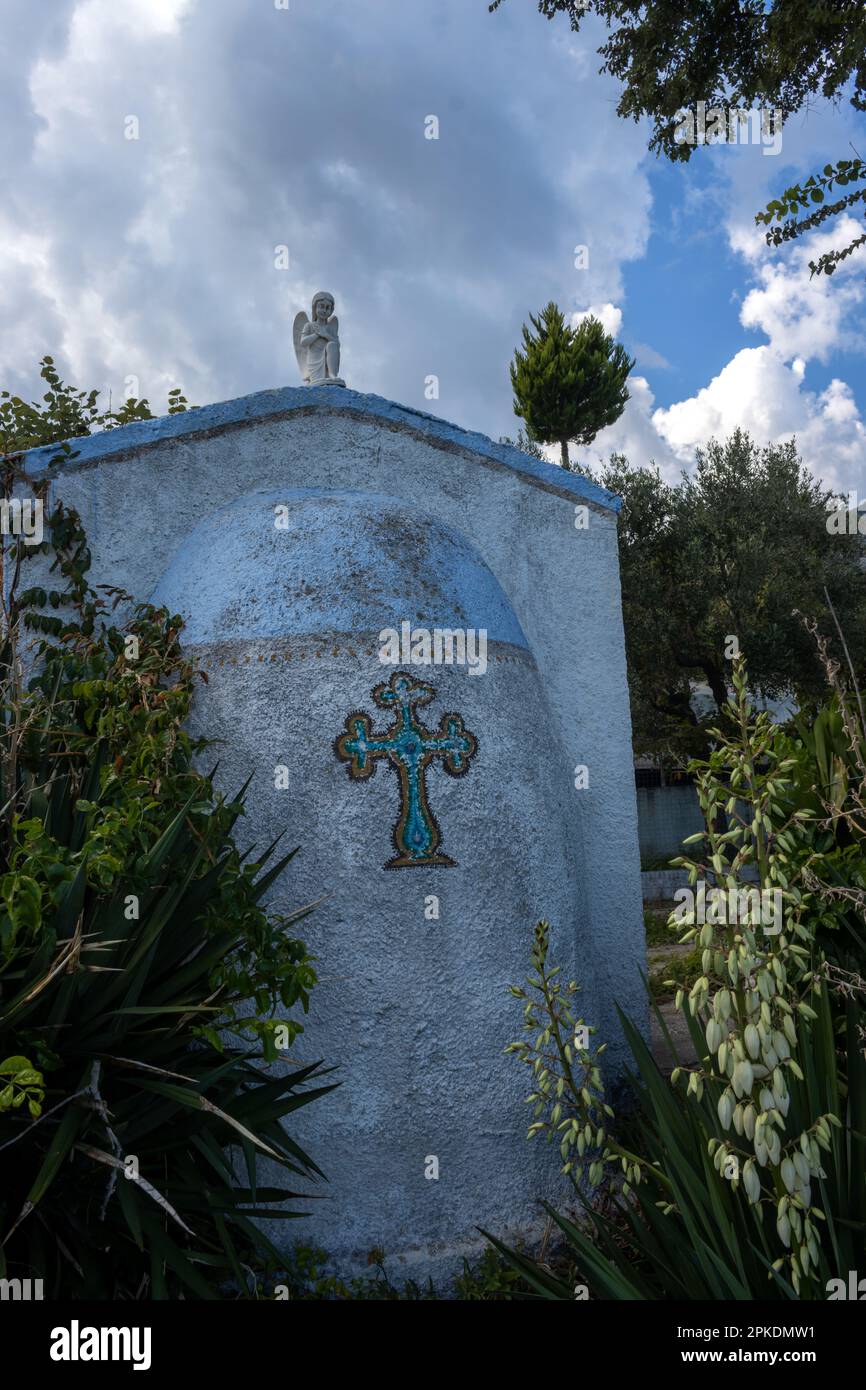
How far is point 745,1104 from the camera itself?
7.39ft

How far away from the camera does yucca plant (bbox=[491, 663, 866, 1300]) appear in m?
2.19

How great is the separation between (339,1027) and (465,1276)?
1.22m

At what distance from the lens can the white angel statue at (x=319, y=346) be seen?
6.57 meters

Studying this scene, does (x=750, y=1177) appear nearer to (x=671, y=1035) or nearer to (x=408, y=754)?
(x=408, y=754)

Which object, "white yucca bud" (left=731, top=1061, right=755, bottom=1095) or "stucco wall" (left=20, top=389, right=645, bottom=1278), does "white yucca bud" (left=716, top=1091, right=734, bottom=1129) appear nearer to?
"white yucca bud" (left=731, top=1061, right=755, bottom=1095)

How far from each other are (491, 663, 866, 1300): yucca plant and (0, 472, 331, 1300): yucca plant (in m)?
1.11

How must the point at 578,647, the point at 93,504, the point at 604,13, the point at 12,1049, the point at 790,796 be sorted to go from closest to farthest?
the point at 12,1049 < the point at 790,796 < the point at 93,504 < the point at 578,647 < the point at 604,13

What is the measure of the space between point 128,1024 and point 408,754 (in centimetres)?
184

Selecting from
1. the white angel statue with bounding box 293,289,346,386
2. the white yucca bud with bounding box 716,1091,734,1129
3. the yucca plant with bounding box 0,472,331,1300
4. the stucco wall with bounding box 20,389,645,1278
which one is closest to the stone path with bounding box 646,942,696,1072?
the stucco wall with bounding box 20,389,645,1278

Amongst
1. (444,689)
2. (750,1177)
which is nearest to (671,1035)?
(444,689)

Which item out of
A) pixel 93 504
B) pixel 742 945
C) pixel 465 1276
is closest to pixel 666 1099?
pixel 742 945

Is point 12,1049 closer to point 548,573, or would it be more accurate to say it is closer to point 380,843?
point 380,843

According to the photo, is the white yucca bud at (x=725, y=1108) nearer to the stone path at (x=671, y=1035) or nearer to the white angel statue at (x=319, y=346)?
the stone path at (x=671, y=1035)
